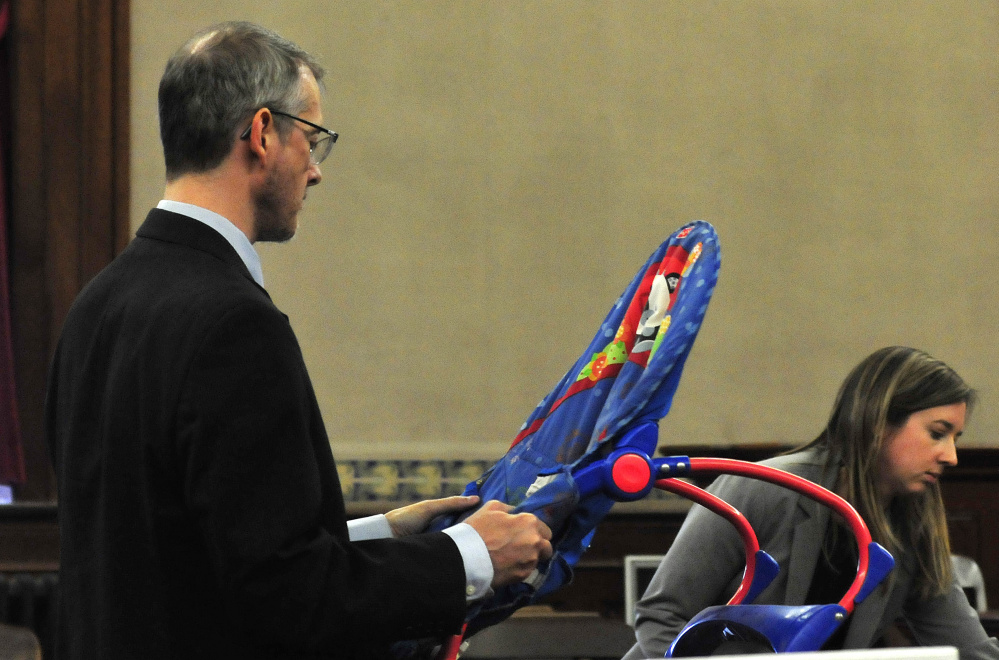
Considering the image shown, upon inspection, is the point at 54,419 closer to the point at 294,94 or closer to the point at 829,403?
the point at 294,94

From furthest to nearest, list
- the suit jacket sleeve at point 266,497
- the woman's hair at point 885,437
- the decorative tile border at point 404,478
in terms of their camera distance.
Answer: the decorative tile border at point 404,478 → the woman's hair at point 885,437 → the suit jacket sleeve at point 266,497

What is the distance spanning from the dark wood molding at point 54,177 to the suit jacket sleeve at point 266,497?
3874mm

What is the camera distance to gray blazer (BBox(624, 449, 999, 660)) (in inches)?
78.2

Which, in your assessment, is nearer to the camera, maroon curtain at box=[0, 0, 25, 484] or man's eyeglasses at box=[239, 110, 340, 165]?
man's eyeglasses at box=[239, 110, 340, 165]

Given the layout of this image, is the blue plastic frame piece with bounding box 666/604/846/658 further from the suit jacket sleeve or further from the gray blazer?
the suit jacket sleeve

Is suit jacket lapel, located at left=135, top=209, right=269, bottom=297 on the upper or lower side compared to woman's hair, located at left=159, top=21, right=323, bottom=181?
lower

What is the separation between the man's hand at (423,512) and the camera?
149 centimetres

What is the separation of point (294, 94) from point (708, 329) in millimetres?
4056

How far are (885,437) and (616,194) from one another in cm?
308

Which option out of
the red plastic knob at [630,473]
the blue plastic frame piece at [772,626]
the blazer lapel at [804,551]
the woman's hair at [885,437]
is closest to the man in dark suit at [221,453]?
the red plastic knob at [630,473]

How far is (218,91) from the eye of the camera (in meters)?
1.30

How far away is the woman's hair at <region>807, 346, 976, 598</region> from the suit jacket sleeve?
1247 mm

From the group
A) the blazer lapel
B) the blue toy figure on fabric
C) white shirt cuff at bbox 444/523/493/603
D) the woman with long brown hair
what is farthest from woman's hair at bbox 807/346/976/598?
white shirt cuff at bbox 444/523/493/603

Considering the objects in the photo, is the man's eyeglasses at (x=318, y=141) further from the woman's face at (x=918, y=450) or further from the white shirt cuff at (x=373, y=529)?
the woman's face at (x=918, y=450)
